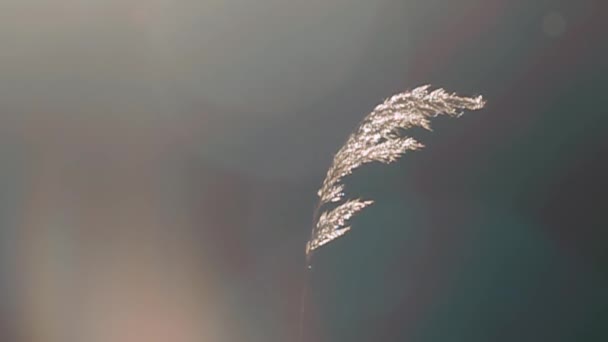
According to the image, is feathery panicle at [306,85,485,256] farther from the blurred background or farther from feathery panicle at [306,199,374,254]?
the blurred background

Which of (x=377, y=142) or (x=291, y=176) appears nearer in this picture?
(x=377, y=142)

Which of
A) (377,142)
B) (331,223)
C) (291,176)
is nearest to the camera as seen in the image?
(331,223)

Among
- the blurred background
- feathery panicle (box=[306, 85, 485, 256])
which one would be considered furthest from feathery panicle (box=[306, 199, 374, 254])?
the blurred background

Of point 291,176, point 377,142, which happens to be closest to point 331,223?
point 377,142

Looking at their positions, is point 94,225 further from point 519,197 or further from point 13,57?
point 519,197

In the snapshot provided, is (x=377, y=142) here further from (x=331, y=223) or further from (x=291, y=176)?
(x=291, y=176)

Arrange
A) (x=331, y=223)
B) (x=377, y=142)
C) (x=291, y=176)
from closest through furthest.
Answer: (x=331, y=223), (x=377, y=142), (x=291, y=176)

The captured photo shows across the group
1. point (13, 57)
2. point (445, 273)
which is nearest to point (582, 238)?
point (445, 273)
